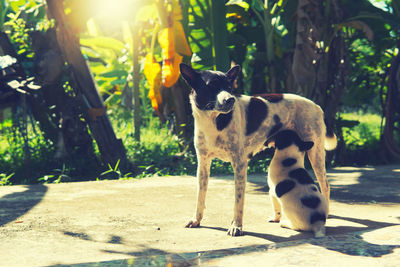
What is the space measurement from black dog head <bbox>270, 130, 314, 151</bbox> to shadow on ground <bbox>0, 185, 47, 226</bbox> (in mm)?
2338

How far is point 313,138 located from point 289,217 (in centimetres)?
75

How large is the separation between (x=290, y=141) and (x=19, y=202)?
2.75 metres

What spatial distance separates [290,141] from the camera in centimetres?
403

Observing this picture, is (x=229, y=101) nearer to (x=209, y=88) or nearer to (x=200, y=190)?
(x=209, y=88)

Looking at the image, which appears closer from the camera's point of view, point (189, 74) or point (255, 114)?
point (189, 74)

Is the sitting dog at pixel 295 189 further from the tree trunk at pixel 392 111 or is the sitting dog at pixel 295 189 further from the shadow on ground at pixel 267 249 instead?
the tree trunk at pixel 392 111

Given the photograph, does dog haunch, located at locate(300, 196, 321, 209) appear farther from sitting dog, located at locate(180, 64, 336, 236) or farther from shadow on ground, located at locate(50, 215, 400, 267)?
sitting dog, located at locate(180, 64, 336, 236)

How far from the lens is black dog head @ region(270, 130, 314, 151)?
13.2 feet

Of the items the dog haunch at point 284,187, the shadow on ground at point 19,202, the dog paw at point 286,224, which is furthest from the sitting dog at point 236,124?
the shadow on ground at point 19,202

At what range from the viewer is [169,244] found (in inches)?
139

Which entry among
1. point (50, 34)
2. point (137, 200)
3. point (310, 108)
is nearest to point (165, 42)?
point (50, 34)

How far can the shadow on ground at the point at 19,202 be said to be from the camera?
14.5 ft

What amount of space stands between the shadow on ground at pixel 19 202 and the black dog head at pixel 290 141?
7.67ft

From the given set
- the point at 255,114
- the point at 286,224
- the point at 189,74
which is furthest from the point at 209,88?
the point at 286,224
